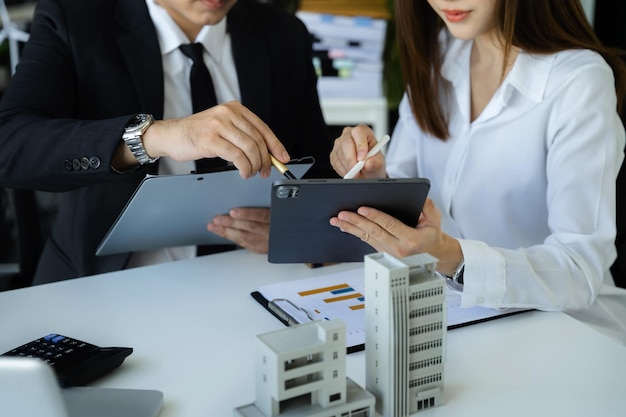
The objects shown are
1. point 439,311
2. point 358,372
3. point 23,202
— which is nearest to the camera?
point 439,311

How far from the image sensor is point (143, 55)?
1583 mm

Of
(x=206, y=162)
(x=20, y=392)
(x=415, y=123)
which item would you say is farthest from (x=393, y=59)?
(x=20, y=392)

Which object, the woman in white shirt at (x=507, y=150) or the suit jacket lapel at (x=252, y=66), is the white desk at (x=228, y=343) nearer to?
the woman in white shirt at (x=507, y=150)

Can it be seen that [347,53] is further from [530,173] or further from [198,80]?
[530,173]

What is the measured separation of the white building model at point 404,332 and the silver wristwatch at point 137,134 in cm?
60

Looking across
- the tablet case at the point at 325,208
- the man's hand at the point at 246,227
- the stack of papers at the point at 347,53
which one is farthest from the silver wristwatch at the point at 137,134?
the stack of papers at the point at 347,53

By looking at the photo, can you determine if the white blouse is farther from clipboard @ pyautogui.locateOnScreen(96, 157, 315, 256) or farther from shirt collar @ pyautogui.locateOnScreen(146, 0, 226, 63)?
shirt collar @ pyautogui.locateOnScreen(146, 0, 226, 63)

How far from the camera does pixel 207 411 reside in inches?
34.6

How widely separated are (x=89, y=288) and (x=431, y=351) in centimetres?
68

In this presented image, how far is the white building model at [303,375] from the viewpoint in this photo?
2.51 ft

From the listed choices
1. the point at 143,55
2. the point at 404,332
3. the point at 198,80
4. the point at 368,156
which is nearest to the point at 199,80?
the point at 198,80

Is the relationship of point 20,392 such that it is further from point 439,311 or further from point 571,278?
point 571,278

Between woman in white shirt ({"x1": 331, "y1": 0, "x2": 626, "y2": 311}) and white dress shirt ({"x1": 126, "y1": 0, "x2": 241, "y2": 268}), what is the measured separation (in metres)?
0.40

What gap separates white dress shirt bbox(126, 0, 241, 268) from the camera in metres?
1.60
